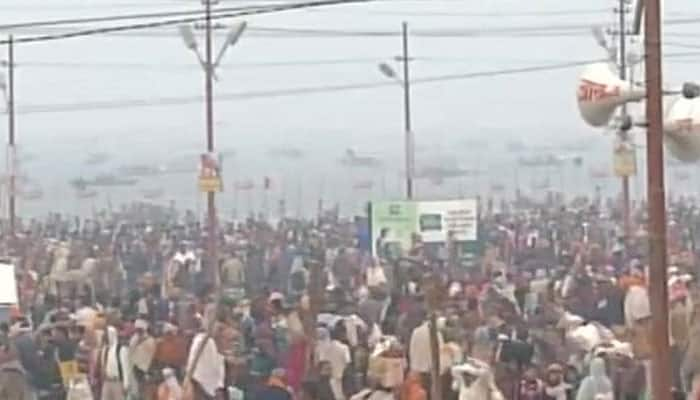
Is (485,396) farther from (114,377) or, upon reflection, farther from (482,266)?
(482,266)

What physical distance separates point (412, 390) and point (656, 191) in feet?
12.6

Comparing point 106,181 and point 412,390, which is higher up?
point 106,181

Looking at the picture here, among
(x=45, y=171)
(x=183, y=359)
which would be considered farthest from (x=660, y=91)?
(x=45, y=171)

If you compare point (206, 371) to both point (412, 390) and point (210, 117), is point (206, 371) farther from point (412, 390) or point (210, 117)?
point (210, 117)

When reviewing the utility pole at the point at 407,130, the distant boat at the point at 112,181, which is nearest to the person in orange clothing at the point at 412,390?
the utility pole at the point at 407,130

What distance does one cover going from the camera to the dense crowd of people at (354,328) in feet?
62.0

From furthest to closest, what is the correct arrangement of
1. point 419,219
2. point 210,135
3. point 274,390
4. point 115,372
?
1. point 210,135
2. point 419,219
3. point 115,372
4. point 274,390

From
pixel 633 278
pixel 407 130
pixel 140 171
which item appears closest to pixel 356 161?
pixel 140 171

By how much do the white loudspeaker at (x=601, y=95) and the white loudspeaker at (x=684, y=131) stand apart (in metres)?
0.30

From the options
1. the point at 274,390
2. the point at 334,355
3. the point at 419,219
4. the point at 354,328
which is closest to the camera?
the point at 274,390

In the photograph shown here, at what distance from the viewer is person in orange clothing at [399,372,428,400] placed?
1802cm

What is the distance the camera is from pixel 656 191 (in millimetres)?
14930

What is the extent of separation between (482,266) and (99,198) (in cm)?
4039

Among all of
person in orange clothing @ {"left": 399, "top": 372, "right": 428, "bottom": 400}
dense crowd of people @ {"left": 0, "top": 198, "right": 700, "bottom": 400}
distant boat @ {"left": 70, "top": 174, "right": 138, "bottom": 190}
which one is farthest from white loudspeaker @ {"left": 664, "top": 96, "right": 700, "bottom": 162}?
distant boat @ {"left": 70, "top": 174, "right": 138, "bottom": 190}
